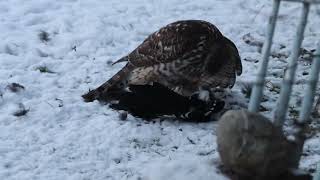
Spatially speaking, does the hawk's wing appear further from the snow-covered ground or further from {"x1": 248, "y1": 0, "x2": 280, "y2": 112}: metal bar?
{"x1": 248, "y1": 0, "x2": 280, "y2": 112}: metal bar

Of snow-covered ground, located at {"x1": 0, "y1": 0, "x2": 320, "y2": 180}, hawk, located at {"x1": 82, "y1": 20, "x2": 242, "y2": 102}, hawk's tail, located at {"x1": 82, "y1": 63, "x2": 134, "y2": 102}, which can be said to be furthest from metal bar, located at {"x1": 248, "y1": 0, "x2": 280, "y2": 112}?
hawk's tail, located at {"x1": 82, "y1": 63, "x2": 134, "y2": 102}

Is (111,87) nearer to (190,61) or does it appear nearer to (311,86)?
(190,61)

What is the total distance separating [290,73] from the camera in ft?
12.6

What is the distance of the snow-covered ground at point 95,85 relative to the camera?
493 cm

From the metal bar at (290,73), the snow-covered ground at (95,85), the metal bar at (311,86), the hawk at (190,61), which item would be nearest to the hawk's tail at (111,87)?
the hawk at (190,61)

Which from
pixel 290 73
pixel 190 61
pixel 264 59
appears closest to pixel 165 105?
pixel 190 61

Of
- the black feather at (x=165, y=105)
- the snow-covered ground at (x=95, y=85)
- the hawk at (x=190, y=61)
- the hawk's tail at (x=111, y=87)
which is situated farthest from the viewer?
the hawk's tail at (x=111, y=87)

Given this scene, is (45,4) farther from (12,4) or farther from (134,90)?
(134,90)

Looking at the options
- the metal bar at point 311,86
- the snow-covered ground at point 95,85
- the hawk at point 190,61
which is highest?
the metal bar at point 311,86

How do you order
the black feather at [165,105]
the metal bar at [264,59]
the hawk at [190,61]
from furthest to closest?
1. the hawk at [190,61]
2. the black feather at [165,105]
3. the metal bar at [264,59]

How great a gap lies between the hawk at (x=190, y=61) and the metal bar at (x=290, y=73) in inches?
68.4

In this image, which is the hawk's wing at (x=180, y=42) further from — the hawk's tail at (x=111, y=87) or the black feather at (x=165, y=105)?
the black feather at (x=165, y=105)

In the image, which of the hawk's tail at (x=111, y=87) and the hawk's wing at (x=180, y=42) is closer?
the hawk's wing at (x=180, y=42)

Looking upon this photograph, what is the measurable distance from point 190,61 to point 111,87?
86cm
